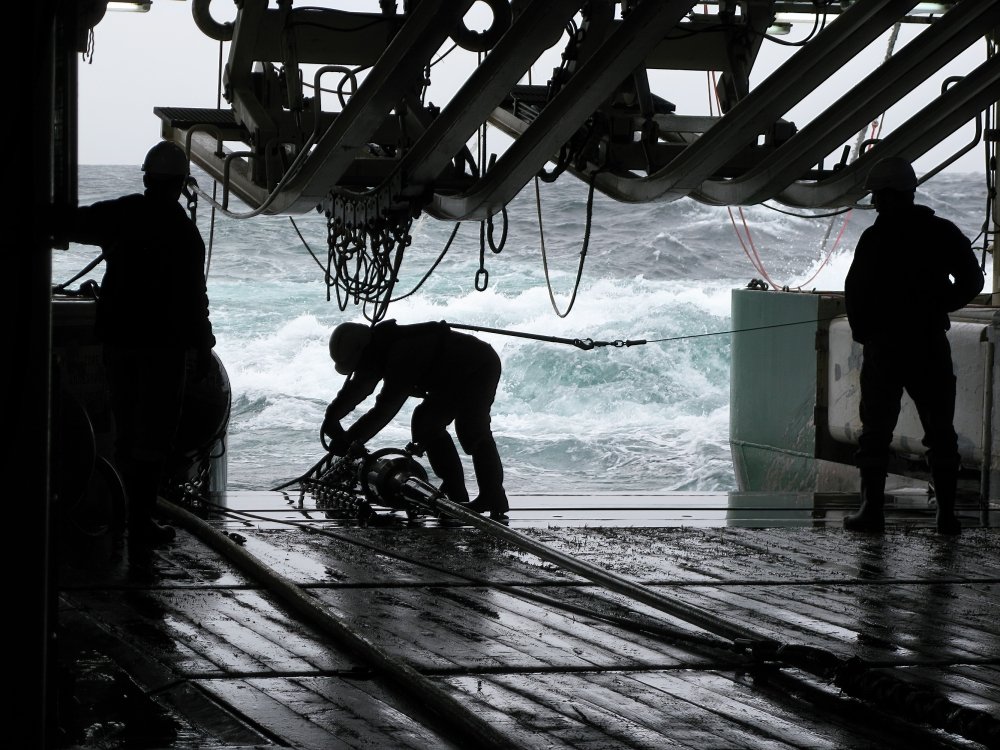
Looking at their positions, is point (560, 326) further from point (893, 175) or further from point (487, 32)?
point (893, 175)

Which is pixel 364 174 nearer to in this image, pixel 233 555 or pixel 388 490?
pixel 388 490

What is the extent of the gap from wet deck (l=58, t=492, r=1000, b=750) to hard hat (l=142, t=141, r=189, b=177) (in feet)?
5.10

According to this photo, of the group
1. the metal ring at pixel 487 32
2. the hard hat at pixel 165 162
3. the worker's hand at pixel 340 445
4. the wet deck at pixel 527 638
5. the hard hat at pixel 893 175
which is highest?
the metal ring at pixel 487 32

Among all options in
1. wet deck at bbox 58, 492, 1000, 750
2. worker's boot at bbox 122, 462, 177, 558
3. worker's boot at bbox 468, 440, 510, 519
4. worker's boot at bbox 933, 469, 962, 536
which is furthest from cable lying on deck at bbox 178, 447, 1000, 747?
worker's boot at bbox 933, 469, 962, 536

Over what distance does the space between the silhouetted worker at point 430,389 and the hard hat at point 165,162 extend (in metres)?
1.64

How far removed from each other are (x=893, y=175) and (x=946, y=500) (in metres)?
1.62

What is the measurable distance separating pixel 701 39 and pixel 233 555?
4.98 metres

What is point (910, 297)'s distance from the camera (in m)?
6.68

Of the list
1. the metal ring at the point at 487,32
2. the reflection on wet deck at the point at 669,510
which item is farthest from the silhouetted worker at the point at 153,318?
the metal ring at the point at 487,32

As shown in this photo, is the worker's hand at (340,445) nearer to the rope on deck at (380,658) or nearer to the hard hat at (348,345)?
the hard hat at (348,345)

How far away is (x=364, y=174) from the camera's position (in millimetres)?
8625

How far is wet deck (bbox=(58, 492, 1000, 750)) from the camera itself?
11.5 ft

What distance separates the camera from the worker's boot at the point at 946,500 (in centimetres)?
695

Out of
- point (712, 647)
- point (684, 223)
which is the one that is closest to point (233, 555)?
point (712, 647)
